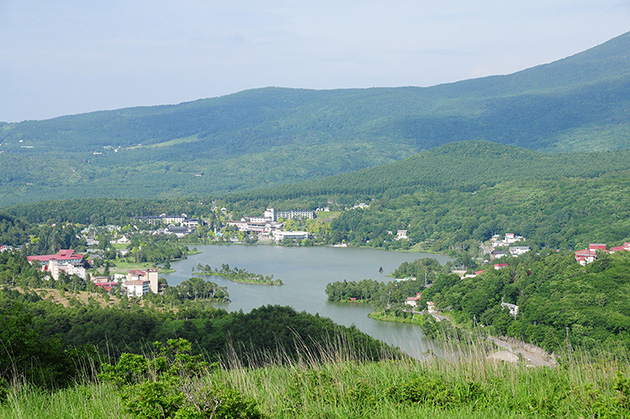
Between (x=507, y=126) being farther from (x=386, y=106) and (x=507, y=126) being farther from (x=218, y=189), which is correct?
(x=218, y=189)

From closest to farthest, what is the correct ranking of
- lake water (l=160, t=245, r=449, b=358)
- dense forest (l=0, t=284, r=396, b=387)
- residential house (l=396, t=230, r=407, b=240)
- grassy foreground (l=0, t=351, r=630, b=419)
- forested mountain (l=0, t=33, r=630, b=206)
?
grassy foreground (l=0, t=351, r=630, b=419), dense forest (l=0, t=284, r=396, b=387), lake water (l=160, t=245, r=449, b=358), residential house (l=396, t=230, r=407, b=240), forested mountain (l=0, t=33, r=630, b=206)

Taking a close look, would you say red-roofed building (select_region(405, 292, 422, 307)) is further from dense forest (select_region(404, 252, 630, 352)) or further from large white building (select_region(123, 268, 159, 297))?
large white building (select_region(123, 268, 159, 297))

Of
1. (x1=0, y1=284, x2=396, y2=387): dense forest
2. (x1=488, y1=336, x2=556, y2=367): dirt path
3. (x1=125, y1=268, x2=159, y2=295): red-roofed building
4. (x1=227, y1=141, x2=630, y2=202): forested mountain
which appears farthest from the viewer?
(x1=227, y1=141, x2=630, y2=202): forested mountain

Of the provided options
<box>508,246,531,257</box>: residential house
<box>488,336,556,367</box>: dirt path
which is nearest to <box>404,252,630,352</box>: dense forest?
<box>488,336,556,367</box>: dirt path

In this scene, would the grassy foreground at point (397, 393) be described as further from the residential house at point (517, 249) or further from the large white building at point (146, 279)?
the residential house at point (517, 249)

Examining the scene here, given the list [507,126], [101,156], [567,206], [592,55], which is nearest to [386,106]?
[507,126]

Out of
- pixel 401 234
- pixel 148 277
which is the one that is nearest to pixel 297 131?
pixel 401 234

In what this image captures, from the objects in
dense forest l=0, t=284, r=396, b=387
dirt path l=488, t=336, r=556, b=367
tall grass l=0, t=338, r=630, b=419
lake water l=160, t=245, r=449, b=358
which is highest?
Answer: tall grass l=0, t=338, r=630, b=419

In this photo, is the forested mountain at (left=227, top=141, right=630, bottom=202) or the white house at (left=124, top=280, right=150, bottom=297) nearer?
the white house at (left=124, top=280, right=150, bottom=297)

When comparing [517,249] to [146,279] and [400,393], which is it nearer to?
[146,279]
